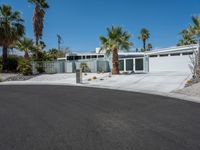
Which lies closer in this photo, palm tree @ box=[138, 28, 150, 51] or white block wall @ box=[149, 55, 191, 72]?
white block wall @ box=[149, 55, 191, 72]

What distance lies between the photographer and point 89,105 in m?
10.4

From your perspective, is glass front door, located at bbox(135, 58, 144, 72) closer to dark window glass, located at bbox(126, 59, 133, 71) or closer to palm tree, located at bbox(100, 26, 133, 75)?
dark window glass, located at bbox(126, 59, 133, 71)

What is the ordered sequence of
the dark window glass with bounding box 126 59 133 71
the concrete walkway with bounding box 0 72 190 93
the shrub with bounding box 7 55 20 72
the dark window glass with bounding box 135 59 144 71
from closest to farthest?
the concrete walkway with bounding box 0 72 190 93, the dark window glass with bounding box 135 59 144 71, the dark window glass with bounding box 126 59 133 71, the shrub with bounding box 7 55 20 72

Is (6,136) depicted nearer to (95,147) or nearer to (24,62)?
(95,147)

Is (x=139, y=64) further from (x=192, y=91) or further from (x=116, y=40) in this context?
(x=192, y=91)

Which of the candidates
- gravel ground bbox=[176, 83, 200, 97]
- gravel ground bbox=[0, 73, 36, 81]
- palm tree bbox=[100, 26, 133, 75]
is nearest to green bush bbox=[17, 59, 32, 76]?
gravel ground bbox=[0, 73, 36, 81]

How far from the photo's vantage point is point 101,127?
265 inches

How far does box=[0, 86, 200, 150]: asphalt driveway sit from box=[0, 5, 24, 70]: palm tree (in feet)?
80.5

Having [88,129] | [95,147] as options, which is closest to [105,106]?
[88,129]

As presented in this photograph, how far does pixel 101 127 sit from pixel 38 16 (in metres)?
36.2

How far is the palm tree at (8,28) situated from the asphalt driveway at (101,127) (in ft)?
80.5

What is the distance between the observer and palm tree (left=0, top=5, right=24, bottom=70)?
32.2m

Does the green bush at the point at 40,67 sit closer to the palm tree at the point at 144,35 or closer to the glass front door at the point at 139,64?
the glass front door at the point at 139,64

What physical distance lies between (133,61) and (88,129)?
26431mm
